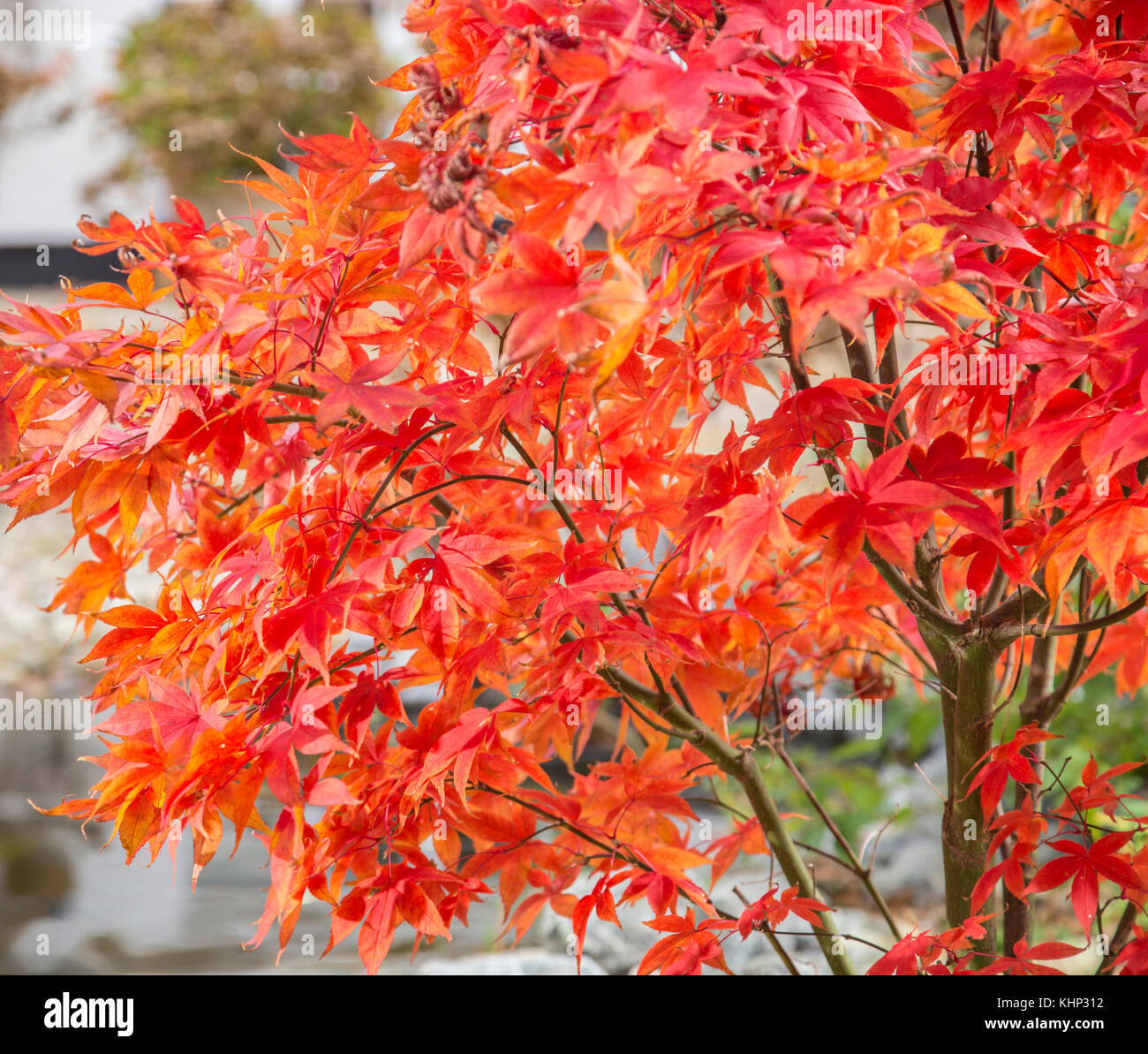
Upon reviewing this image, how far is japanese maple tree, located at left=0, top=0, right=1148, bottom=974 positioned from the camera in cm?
56

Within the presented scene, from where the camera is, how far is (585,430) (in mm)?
837

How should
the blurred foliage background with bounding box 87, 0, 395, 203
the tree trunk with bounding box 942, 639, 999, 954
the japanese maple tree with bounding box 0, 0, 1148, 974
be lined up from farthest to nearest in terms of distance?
the blurred foliage background with bounding box 87, 0, 395, 203
the tree trunk with bounding box 942, 639, 999, 954
the japanese maple tree with bounding box 0, 0, 1148, 974

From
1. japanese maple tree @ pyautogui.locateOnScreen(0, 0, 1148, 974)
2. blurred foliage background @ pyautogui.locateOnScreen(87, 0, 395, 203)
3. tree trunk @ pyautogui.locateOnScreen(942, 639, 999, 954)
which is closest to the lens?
japanese maple tree @ pyautogui.locateOnScreen(0, 0, 1148, 974)

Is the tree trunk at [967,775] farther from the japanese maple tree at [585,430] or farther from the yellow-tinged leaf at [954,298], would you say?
the yellow-tinged leaf at [954,298]

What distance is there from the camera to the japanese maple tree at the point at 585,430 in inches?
21.9

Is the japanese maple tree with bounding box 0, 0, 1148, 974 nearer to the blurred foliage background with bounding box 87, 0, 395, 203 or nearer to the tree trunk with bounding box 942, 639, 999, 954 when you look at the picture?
the tree trunk with bounding box 942, 639, 999, 954

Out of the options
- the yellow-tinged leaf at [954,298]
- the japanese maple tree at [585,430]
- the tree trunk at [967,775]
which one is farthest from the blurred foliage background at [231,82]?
the yellow-tinged leaf at [954,298]

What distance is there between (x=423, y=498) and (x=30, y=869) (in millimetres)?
2366

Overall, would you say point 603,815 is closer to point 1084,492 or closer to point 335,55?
point 1084,492

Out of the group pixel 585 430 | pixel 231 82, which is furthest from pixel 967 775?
pixel 231 82

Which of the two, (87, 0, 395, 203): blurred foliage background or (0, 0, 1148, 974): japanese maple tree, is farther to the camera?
(87, 0, 395, 203): blurred foliage background

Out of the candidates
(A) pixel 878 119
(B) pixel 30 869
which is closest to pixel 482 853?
(A) pixel 878 119

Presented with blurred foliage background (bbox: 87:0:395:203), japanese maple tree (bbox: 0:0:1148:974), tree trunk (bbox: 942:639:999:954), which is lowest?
tree trunk (bbox: 942:639:999:954)

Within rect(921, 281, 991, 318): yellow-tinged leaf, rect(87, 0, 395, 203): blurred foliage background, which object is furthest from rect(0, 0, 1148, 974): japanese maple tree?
rect(87, 0, 395, 203): blurred foliage background
